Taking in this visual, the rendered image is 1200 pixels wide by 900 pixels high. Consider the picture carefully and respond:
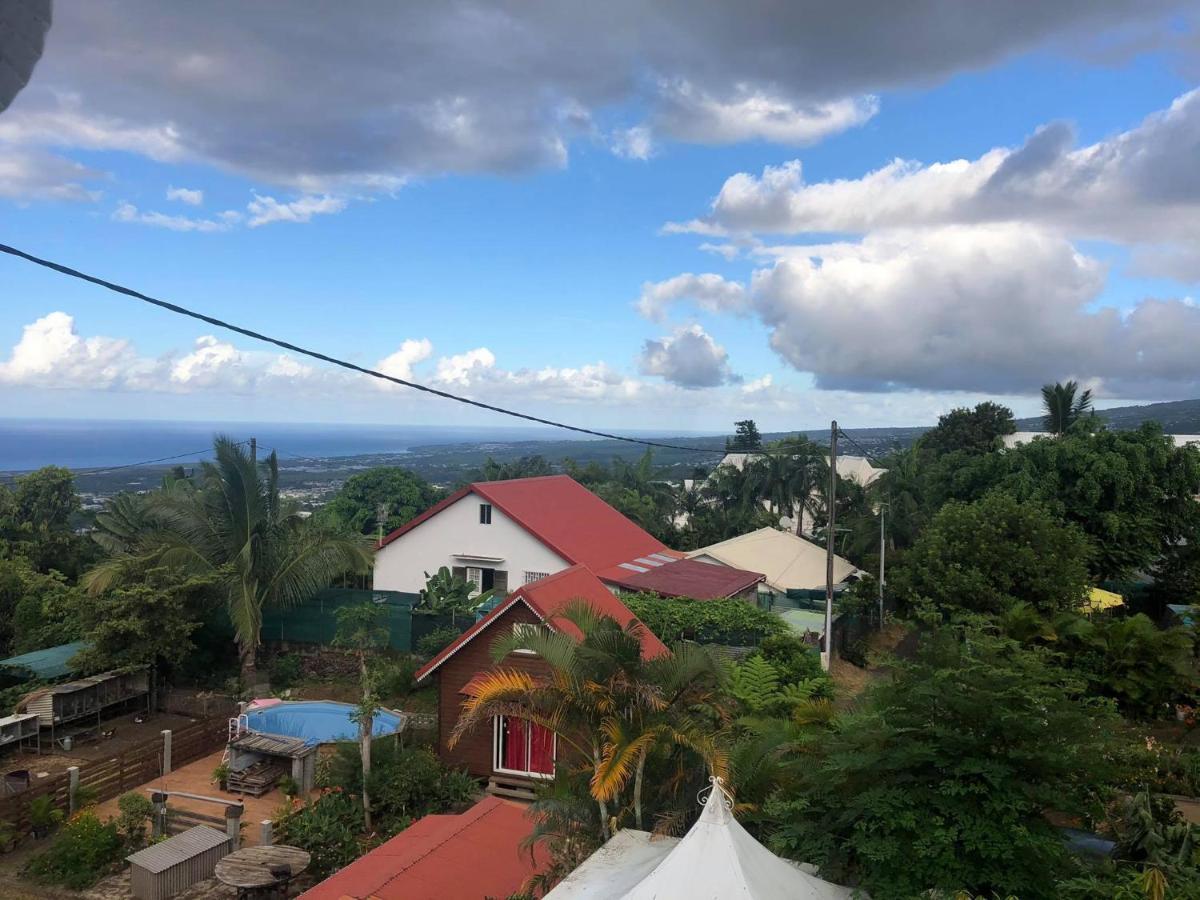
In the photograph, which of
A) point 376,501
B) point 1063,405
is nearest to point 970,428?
point 1063,405

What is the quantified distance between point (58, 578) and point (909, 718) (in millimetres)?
23389

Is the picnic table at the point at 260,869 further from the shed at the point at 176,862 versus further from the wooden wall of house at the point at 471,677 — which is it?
the wooden wall of house at the point at 471,677

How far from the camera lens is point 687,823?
918cm

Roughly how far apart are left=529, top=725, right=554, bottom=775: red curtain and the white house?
8747mm

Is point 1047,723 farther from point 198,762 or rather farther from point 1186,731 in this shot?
point 198,762

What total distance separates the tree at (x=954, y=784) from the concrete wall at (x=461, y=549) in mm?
17070

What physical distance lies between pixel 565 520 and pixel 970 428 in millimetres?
26439

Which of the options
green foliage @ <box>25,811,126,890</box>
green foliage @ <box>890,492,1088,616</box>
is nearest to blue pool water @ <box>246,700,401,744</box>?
green foliage @ <box>25,811,126,890</box>

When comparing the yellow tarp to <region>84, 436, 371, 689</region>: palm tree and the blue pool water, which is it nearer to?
the blue pool water

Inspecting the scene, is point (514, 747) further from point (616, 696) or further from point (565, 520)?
point (565, 520)

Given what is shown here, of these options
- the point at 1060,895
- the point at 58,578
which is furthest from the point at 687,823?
the point at 58,578

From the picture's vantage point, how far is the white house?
2431cm

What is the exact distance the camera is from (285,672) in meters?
21.0

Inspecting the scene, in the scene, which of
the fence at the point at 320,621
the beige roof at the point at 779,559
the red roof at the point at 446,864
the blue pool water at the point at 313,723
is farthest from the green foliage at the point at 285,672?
the beige roof at the point at 779,559
